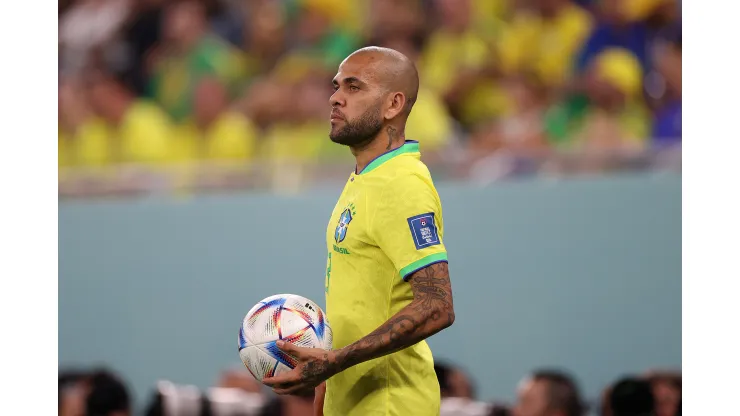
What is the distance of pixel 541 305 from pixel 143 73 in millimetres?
4374

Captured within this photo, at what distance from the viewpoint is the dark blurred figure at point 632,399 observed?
5.53 m

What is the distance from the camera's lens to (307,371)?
3184mm

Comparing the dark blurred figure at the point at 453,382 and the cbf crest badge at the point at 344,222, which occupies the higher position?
the cbf crest badge at the point at 344,222

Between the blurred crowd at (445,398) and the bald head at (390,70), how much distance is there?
8.35 feet

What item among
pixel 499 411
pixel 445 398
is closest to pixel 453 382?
pixel 445 398

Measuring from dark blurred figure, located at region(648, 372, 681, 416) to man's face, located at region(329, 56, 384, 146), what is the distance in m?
2.82

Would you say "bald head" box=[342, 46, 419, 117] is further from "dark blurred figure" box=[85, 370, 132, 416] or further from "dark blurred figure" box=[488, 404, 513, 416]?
"dark blurred figure" box=[85, 370, 132, 416]

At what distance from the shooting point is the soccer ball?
333cm

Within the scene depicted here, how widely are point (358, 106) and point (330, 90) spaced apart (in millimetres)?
3727

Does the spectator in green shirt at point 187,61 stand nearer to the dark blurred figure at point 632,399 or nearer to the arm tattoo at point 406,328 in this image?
the dark blurred figure at point 632,399

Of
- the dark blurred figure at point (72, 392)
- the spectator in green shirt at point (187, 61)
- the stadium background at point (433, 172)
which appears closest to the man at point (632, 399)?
the stadium background at point (433, 172)

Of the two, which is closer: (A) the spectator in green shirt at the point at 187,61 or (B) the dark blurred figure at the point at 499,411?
A: (B) the dark blurred figure at the point at 499,411

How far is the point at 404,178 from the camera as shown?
3379 mm

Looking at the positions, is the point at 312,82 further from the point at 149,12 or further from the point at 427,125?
the point at 149,12
